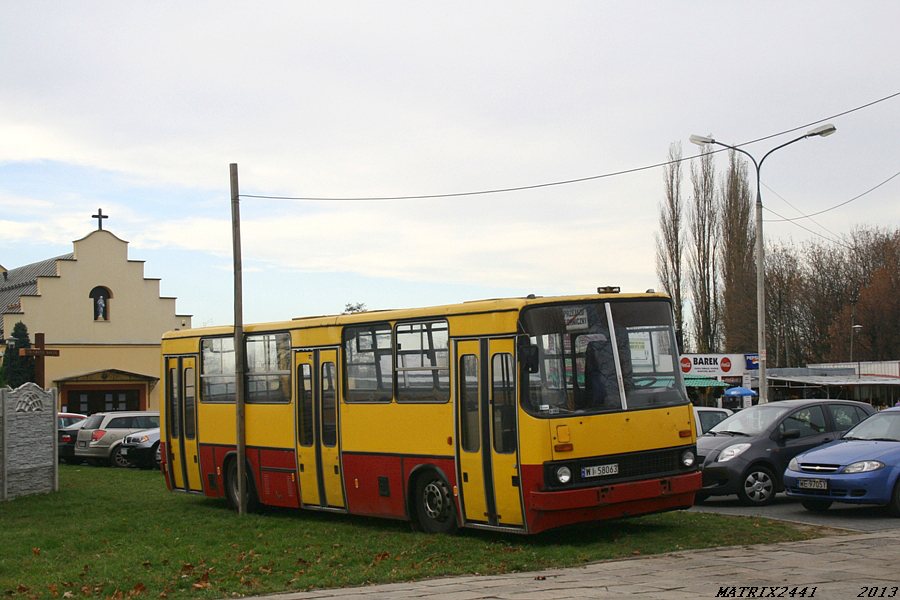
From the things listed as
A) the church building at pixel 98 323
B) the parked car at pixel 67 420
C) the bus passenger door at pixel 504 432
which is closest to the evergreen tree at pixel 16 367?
the church building at pixel 98 323

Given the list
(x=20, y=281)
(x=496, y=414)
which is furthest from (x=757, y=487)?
(x=20, y=281)

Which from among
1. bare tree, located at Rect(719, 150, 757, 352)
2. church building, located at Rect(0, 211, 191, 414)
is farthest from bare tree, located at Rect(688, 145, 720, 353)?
church building, located at Rect(0, 211, 191, 414)

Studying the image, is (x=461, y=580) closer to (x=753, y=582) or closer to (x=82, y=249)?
(x=753, y=582)

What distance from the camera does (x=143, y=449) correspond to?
27.2 metres

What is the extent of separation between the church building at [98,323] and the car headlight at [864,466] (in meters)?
41.5

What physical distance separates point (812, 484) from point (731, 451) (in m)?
1.93

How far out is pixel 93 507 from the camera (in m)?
17.1

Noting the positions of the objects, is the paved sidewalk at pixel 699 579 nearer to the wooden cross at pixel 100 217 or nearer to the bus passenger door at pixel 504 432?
the bus passenger door at pixel 504 432

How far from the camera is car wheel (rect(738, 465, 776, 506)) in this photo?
50.1ft

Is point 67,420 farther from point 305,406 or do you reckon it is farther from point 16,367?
point 305,406

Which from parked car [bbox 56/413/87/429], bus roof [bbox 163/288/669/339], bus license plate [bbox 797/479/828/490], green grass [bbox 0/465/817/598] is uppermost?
bus roof [bbox 163/288/669/339]

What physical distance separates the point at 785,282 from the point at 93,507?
5741cm

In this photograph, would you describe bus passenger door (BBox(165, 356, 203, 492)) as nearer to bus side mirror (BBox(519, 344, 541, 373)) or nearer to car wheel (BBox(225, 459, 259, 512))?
car wheel (BBox(225, 459, 259, 512))

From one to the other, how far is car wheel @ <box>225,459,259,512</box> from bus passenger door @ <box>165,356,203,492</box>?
35.4 inches
